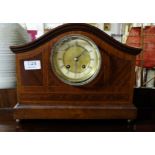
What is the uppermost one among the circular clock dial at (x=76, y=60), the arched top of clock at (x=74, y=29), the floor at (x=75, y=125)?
the arched top of clock at (x=74, y=29)

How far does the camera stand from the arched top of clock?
74 cm

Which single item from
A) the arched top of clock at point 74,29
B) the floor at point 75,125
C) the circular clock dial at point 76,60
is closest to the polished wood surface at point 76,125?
the floor at point 75,125

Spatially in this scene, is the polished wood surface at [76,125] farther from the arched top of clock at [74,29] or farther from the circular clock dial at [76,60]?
the arched top of clock at [74,29]

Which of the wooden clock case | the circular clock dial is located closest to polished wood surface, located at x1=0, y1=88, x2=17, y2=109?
the wooden clock case

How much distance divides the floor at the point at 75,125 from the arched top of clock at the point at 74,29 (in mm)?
312

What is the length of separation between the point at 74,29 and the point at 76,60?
120 mm

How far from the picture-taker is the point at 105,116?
30.5 inches

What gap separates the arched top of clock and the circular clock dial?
0.04 meters

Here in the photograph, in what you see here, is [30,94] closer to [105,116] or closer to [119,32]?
[105,116]

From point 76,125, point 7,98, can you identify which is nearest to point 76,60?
point 76,125

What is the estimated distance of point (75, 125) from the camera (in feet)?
2.72

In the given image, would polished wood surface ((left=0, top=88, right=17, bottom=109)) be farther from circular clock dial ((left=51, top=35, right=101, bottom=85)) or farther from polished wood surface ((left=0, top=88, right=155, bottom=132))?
circular clock dial ((left=51, top=35, right=101, bottom=85))

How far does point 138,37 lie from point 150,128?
508mm

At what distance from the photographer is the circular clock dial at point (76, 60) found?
0.76 meters
